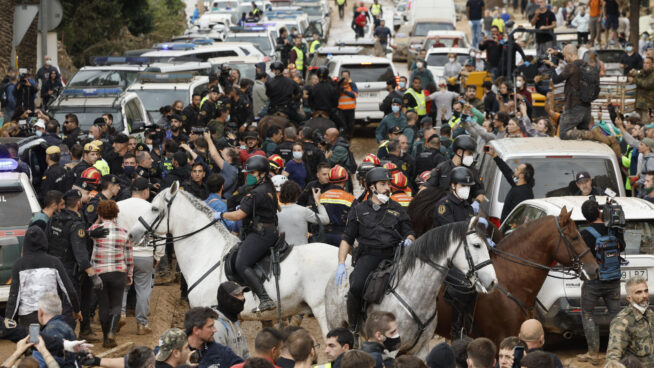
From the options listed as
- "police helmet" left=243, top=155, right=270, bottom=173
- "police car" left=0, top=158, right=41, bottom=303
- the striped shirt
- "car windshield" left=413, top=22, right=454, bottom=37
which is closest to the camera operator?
"police helmet" left=243, top=155, right=270, bottom=173

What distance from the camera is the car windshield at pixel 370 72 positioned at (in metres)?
25.7

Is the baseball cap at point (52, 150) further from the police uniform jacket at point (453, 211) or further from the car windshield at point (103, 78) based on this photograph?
the car windshield at point (103, 78)

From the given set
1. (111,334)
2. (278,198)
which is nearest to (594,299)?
(278,198)

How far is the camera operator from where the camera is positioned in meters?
11.2

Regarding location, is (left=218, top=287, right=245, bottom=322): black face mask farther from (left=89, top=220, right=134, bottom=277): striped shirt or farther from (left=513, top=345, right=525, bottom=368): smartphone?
(left=89, top=220, right=134, bottom=277): striped shirt

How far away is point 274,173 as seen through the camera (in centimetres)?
1517

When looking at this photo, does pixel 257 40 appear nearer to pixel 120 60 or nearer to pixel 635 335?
pixel 120 60

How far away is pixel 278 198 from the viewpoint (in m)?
13.2

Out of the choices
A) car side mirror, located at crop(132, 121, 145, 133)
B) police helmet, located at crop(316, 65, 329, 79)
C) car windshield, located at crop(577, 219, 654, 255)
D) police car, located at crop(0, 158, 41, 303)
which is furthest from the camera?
police helmet, located at crop(316, 65, 329, 79)

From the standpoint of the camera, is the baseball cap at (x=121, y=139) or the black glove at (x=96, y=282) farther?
the baseball cap at (x=121, y=139)

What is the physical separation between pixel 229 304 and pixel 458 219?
337 centimetres

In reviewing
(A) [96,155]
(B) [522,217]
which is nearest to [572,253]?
(B) [522,217]

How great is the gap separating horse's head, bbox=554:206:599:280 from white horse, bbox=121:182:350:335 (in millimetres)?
2269

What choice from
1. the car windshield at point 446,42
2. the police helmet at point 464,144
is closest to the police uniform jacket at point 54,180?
the police helmet at point 464,144
